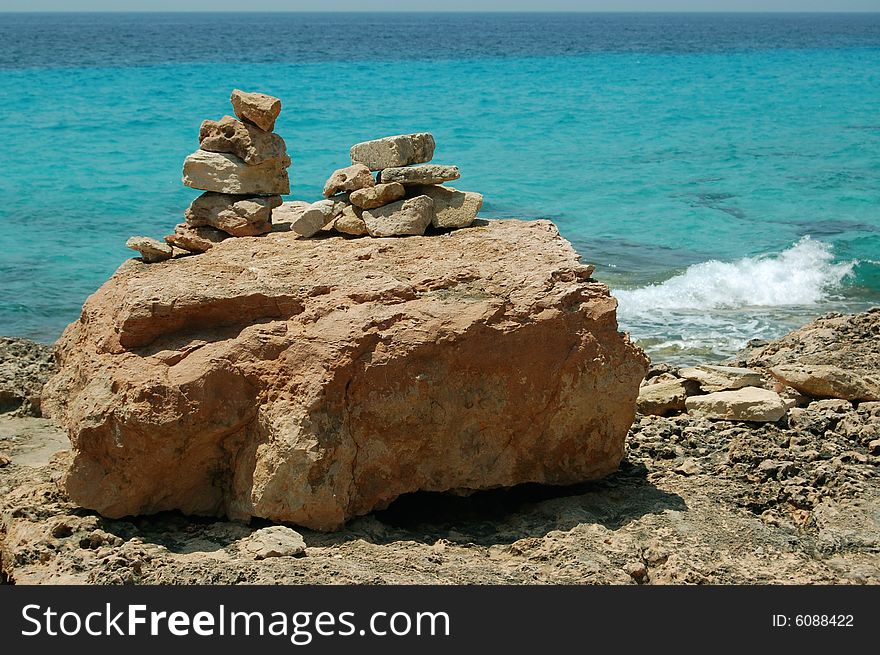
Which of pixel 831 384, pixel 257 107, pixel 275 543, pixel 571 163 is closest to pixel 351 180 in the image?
pixel 257 107

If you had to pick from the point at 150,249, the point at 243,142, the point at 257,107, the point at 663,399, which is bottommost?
the point at 663,399

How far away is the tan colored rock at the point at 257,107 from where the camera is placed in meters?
6.71

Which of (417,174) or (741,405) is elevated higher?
(417,174)

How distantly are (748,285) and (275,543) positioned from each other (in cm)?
939

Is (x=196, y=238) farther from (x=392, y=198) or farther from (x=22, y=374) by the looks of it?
(x=22, y=374)

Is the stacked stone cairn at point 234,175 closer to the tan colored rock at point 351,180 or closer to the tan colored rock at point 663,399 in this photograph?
the tan colored rock at point 351,180

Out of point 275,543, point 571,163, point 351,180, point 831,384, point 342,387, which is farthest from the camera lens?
point 571,163

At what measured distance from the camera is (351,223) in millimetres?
6578

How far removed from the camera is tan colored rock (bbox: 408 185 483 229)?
22.1ft

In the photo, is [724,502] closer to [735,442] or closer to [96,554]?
[735,442]

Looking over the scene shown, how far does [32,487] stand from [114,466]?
0.67 meters

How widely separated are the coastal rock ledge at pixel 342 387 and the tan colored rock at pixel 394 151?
0.96m

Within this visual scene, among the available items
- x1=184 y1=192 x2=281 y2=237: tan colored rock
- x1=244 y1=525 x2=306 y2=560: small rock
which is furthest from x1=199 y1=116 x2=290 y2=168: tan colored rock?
x1=244 y1=525 x2=306 y2=560: small rock

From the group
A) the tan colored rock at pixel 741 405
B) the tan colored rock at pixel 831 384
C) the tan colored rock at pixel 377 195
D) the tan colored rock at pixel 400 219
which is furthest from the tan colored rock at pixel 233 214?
the tan colored rock at pixel 831 384
